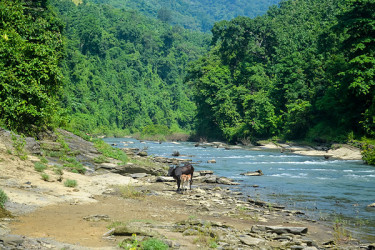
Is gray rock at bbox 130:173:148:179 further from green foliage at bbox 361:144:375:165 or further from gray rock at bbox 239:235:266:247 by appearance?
green foliage at bbox 361:144:375:165

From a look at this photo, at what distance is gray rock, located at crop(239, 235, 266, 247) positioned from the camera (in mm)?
9370

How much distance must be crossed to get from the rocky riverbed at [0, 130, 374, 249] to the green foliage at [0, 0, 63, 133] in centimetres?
159

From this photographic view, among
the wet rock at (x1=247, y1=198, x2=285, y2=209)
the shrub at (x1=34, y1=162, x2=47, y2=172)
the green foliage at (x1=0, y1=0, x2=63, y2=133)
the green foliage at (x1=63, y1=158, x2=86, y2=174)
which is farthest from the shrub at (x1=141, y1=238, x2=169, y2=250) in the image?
the green foliage at (x1=0, y1=0, x2=63, y2=133)

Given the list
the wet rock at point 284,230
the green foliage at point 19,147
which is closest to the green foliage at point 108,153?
the green foliage at point 19,147

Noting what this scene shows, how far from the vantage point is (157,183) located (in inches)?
777

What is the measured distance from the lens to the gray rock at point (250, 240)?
9.37 metres

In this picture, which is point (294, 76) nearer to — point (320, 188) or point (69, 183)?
point (320, 188)

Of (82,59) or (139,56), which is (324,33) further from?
(139,56)

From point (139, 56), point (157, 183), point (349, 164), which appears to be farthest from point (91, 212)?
point (139, 56)

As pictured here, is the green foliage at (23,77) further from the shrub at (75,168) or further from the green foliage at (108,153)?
the green foliage at (108,153)

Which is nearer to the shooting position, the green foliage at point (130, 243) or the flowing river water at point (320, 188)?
the green foliage at point (130, 243)

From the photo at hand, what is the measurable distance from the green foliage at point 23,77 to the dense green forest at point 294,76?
998 inches

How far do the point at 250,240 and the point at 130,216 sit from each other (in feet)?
11.9

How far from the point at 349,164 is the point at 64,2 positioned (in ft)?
379
